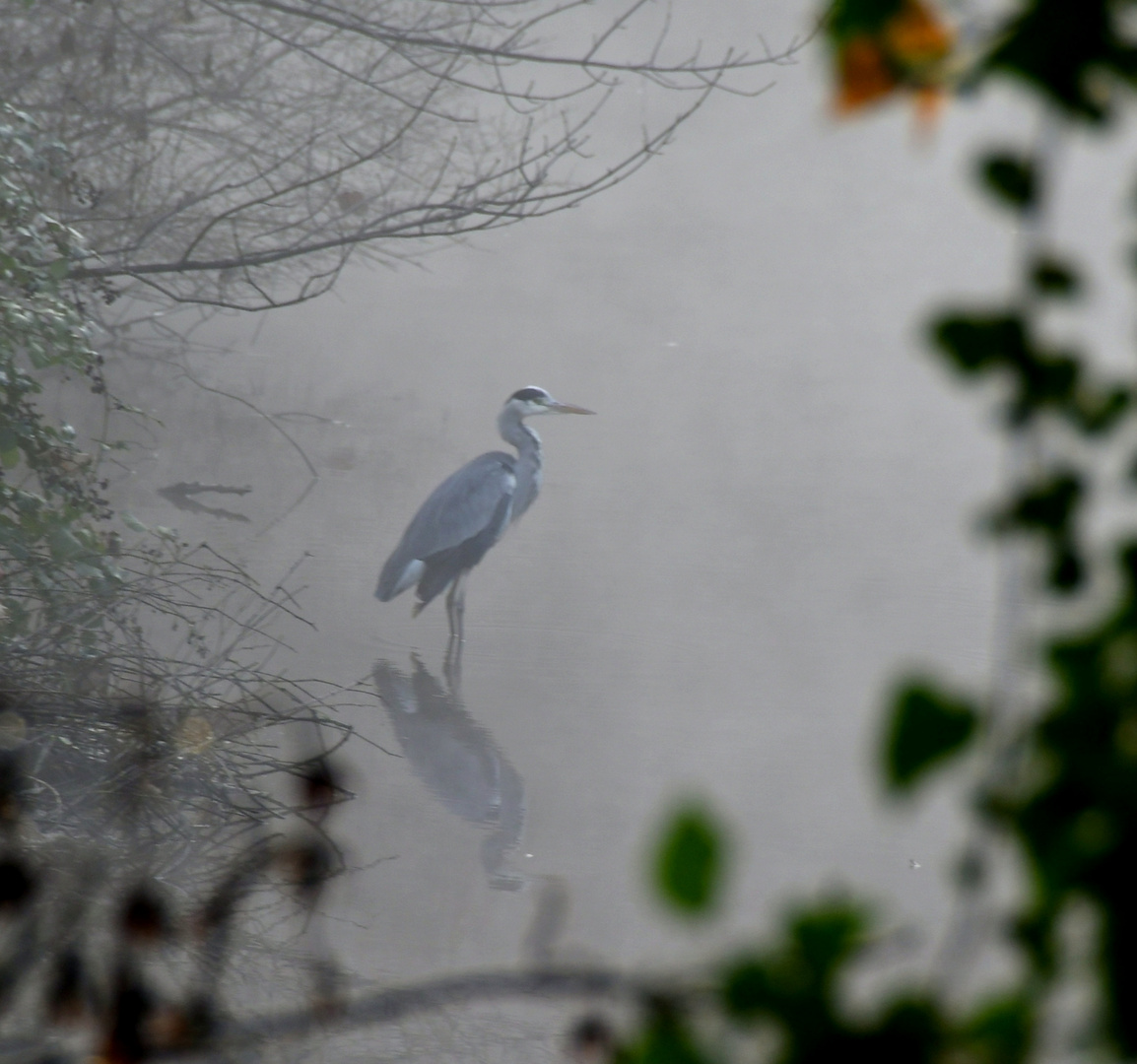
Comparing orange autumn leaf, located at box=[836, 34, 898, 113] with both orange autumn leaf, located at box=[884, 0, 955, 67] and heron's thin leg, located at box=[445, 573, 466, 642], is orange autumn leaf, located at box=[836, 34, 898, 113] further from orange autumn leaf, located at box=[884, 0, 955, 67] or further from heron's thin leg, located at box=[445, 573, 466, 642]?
heron's thin leg, located at box=[445, 573, 466, 642]

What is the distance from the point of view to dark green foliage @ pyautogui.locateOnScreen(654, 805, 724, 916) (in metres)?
0.15

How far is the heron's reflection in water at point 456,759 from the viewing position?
1.68 metres

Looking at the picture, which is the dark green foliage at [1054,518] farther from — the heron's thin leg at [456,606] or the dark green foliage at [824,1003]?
the heron's thin leg at [456,606]

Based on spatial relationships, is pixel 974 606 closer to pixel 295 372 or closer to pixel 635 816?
pixel 635 816

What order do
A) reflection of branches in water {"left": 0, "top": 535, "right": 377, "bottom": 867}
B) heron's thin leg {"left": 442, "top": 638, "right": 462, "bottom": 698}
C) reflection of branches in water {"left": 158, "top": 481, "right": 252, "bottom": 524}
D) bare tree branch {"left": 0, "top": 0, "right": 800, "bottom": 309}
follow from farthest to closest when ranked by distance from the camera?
reflection of branches in water {"left": 158, "top": 481, "right": 252, "bottom": 524}
heron's thin leg {"left": 442, "top": 638, "right": 462, "bottom": 698}
bare tree branch {"left": 0, "top": 0, "right": 800, "bottom": 309}
reflection of branches in water {"left": 0, "top": 535, "right": 377, "bottom": 867}

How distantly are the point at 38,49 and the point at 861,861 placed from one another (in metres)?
1.77

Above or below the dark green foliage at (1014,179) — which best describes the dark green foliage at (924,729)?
below

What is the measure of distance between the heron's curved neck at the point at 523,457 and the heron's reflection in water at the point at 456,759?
1.81 ft

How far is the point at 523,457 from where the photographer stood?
9.03 ft

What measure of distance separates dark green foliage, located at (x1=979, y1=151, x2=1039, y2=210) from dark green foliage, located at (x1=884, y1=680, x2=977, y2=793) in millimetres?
62

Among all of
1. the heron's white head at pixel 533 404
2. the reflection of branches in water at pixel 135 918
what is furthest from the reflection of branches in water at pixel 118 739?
the heron's white head at pixel 533 404

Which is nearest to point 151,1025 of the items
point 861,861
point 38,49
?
point 861,861

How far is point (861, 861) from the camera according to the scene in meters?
1.65

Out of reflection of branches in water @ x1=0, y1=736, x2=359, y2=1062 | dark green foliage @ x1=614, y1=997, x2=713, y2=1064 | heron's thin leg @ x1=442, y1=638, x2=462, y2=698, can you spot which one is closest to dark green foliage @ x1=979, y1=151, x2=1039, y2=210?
dark green foliage @ x1=614, y1=997, x2=713, y2=1064
